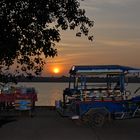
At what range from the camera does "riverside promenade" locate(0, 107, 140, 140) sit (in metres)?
18.1

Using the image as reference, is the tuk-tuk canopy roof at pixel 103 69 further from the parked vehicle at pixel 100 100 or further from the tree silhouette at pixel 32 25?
the tree silhouette at pixel 32 25

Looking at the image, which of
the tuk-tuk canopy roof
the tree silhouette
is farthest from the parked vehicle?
the tree silhouette

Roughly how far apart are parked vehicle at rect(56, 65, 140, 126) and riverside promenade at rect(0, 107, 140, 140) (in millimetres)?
471

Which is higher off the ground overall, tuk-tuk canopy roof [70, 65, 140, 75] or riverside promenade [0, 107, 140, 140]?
tuk-tuk canopy roof [70, 65, 140, 75]

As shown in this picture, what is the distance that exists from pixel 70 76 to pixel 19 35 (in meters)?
9.22

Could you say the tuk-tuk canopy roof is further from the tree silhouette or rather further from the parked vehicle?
the tree silhouette

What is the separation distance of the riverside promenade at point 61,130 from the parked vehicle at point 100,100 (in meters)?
0.47

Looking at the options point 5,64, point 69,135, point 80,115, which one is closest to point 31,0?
point 5,64

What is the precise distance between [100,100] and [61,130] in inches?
90.9

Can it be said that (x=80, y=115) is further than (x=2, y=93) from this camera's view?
No

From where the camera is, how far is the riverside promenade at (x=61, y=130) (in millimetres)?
18056

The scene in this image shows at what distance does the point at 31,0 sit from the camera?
Result: 1417cm

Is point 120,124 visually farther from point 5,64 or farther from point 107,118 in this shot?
point 5,64

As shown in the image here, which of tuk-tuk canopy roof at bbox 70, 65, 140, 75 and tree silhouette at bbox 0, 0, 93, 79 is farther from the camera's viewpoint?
tuk-tuk canopy roof at bbox 70, 65, 140, 75
